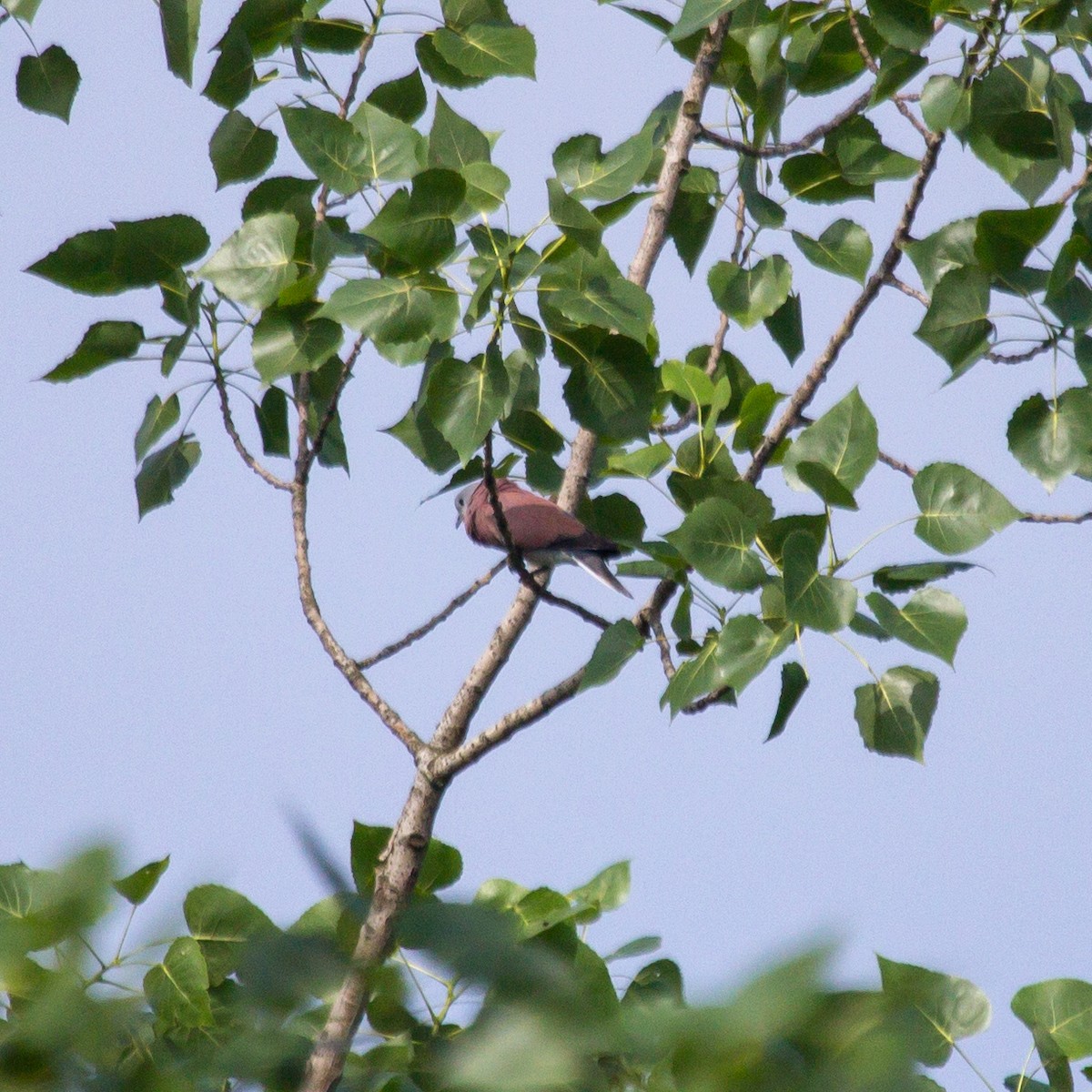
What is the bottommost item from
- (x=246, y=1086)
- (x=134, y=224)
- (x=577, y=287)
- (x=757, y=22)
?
(x=246, y=1086)

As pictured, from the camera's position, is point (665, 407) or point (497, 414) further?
point (665, 407)

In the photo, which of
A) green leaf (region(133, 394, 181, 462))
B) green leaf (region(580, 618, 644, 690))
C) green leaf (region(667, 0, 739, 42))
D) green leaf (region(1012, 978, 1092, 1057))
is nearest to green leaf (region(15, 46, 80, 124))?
green leaf (region(133, 394, 181, 462))

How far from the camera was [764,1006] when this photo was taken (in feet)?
1.67

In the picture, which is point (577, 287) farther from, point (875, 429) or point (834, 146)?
point (834, 146)

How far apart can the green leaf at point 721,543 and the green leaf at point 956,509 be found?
30cm

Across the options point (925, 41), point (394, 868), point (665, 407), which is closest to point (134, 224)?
point (665, 407)

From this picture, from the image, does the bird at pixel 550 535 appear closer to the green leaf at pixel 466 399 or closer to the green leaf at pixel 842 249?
the green leaf at pixel 466 399

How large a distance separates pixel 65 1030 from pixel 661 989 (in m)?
1.63

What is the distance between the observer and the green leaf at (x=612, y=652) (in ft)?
6.77

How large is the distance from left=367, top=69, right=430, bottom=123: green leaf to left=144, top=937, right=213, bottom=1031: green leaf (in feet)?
5.77

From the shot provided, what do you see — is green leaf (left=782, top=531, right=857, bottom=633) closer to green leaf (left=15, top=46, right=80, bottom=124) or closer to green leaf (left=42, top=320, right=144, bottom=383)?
green leaf (left=42, top=320, right=144, bottom=383)

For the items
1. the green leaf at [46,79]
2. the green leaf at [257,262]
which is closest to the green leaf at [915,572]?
the green leaf at [257,262]

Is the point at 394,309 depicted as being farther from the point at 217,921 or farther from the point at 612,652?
the point at 217,921

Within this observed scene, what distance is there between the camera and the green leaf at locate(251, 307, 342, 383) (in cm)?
227
